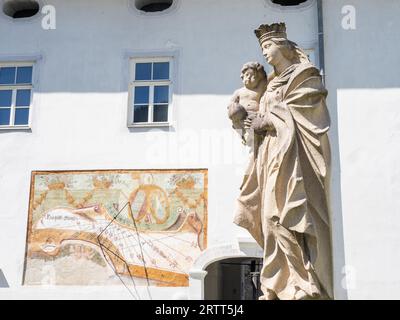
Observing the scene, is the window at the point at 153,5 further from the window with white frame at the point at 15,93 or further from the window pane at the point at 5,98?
the window pane at the point at 5,98

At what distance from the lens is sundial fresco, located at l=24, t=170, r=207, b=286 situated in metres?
13.2

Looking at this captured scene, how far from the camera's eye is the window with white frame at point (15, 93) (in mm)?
14438

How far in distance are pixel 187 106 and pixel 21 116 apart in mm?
3135

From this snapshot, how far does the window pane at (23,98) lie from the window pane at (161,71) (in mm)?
2402

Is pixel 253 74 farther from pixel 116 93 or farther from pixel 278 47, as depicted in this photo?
pixel 116 93

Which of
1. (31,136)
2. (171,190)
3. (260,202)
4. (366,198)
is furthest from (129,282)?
(260,202)

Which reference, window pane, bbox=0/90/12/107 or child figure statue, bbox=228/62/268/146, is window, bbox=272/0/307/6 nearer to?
window pane, bbox=0/90/12/107

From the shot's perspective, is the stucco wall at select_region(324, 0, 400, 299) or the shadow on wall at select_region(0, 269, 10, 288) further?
the shadow on wall at select_region(0, 269, 10, 288)

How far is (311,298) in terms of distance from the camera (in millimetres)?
4371

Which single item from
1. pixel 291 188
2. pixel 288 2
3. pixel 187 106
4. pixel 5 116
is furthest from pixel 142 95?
pixel 291 188

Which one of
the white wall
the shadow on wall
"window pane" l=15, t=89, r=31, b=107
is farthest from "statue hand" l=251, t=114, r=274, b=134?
"window pane" l=15, t=89, r=31, b=107

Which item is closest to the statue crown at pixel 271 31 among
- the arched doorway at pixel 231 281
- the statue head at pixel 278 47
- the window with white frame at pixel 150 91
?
the statue head at pixel 278 47

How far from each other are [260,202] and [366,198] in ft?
29.1

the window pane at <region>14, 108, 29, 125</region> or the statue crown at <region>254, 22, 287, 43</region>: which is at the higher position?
the window pane at <region>14, 108, 29, 125</region>
